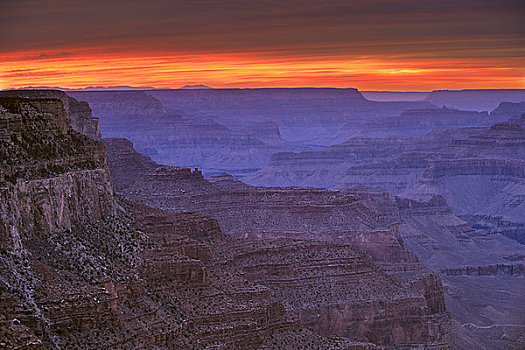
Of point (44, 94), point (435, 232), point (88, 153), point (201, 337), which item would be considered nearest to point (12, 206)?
point (88, 153)

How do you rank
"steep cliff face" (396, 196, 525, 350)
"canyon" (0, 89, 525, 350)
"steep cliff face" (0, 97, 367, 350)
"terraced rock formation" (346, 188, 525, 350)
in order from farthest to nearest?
"steep cliff face" (396, 196, 525, 350) < "terraced rock formation" (346, 188, 525, 350) < "canyon" (0, 89, 525, 350) < "steep cliff face" (0, 97, 367, 350)

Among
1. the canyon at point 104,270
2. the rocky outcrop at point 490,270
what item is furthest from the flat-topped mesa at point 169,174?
the rocky outcrop at point 490,270

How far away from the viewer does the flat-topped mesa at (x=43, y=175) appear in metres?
40.2

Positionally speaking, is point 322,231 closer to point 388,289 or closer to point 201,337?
point 388,289

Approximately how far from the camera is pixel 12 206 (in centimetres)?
3931

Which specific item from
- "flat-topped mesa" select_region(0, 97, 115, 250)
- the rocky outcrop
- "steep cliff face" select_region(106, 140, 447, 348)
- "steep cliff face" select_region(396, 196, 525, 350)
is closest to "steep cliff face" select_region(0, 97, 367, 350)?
"flat-topped mesa" select_region(0, 97, 115, 250)

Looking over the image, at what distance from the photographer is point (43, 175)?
4297 cm

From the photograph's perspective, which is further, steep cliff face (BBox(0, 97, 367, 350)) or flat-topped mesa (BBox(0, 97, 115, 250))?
flat-topped mesa (BBox(0, 97, 115, 250))

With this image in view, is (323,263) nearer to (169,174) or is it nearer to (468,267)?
(169,174)

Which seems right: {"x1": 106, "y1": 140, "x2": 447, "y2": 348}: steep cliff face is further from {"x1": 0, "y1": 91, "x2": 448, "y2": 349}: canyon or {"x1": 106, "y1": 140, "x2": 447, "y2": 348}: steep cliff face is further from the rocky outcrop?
the rocky outcrop

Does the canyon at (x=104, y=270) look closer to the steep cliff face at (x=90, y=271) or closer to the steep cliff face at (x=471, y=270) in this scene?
the steep cliff face at (x=90, y=271)

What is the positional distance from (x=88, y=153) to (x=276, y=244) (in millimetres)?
30195

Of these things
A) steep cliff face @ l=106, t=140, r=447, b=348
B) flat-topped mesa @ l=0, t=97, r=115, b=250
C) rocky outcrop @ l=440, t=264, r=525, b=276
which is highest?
flat-topped mesa @ l=0, t=97, r=115, b=250

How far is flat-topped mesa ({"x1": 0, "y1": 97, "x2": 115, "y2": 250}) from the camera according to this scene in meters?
40.2
